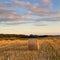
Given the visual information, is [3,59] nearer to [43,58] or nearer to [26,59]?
[26,59]

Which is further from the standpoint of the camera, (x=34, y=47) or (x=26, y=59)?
(x=34, y=47)

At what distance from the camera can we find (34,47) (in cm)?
1761

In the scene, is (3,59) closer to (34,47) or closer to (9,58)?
(9,58)

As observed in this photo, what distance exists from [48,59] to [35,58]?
0.66 metres

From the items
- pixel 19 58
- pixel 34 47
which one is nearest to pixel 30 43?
pixel 34 47

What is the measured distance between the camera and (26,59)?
1153 centimetres

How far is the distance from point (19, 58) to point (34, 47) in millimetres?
5930

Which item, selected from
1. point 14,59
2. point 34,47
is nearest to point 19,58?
point 14,59

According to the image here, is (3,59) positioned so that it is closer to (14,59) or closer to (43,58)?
(14,59)

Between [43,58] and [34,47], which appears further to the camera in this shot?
[34,47]

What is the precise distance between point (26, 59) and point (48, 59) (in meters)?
1.09

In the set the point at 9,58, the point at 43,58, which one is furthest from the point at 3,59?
the point at 43,58

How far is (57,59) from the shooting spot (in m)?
11.4

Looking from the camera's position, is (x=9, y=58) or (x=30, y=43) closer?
Answer: (x=9, y=58)
